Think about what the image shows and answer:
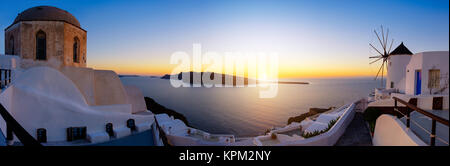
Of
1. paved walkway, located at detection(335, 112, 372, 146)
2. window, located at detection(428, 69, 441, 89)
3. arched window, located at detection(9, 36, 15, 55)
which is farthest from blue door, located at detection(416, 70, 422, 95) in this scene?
arched window, located at detection(9, 36, 15, 55)

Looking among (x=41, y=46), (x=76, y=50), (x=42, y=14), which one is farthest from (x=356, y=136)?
(x=42, y=14)

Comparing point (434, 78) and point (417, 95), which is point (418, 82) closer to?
point (434, 78)

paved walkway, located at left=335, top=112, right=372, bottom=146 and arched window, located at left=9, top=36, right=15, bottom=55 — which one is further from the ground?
arched window, located at left=9, top=36, right=15, bottom=55

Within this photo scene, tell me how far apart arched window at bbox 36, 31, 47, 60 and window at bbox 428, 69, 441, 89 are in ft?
64.4

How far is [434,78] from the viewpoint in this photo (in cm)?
992

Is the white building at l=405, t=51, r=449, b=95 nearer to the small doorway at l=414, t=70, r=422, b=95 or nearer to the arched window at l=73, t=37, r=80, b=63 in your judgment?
the small doorway at l=414, t=70, r=422, b=95

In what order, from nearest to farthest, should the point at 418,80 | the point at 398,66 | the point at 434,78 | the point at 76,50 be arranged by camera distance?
the point at 434,78 → the point at 418,80 → the point at 76,50 → the point at 398,66

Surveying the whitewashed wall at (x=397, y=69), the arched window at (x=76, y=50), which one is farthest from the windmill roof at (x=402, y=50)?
the arched window at (x=76, y=50)

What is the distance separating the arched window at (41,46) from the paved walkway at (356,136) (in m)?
15.0

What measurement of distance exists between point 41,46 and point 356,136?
52.1ft

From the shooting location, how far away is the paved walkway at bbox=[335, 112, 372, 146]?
6.97 meters
